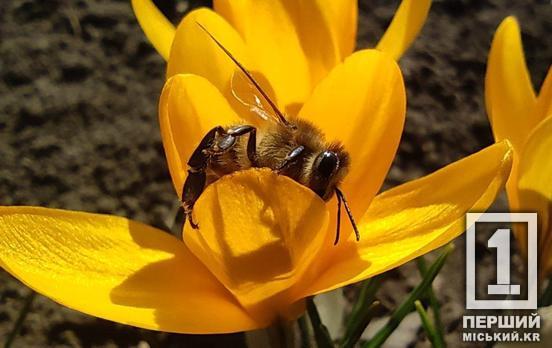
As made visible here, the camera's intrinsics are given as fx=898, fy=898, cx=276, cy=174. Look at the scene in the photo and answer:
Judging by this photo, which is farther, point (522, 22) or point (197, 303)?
point (522, 22)

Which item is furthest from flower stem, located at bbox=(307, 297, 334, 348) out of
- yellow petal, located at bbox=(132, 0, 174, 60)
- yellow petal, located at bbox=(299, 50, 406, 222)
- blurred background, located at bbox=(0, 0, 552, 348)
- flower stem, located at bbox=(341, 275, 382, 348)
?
blurred background, located at bbox=(0, 0, 552, 348)

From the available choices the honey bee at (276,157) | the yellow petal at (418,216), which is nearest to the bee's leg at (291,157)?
the honey bee at (276,157)

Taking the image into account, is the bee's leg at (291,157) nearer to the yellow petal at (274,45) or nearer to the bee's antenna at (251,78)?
the bee's antenna at (251,78)

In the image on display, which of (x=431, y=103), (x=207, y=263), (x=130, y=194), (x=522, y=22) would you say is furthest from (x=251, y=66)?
(x=522, y=22)

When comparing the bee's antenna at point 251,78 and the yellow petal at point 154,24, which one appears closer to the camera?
the bee's antenna at point 251,78

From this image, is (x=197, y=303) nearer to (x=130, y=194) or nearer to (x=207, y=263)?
(x=207, y=263)
